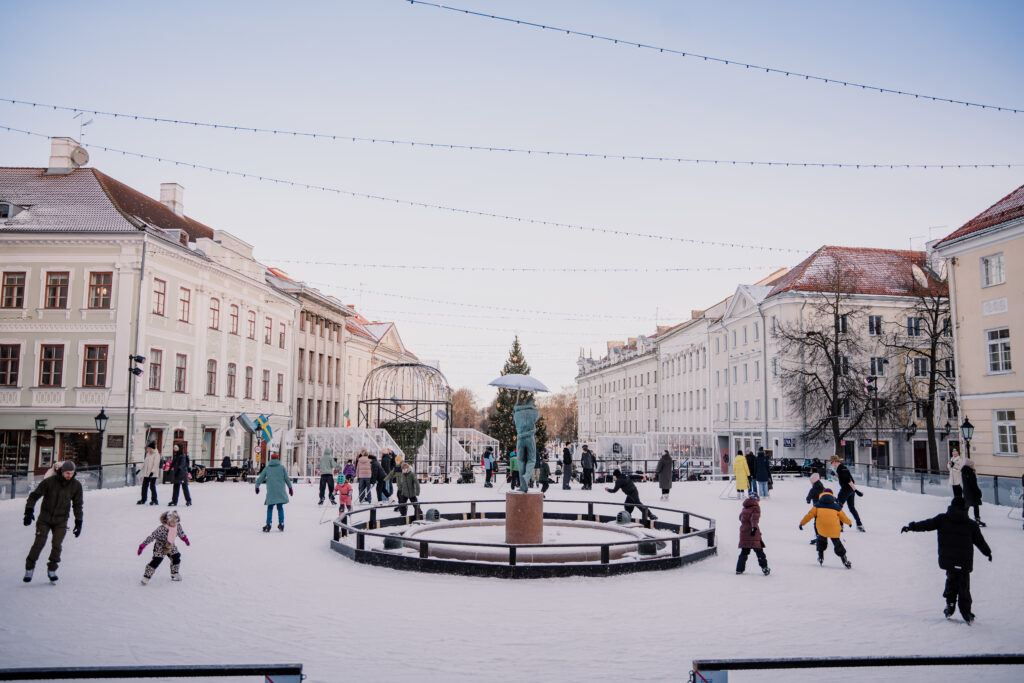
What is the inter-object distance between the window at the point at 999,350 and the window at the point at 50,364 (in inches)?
→ 1492

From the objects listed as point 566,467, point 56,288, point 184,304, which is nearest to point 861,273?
point 566,467

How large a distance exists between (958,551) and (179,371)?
34.7 metres

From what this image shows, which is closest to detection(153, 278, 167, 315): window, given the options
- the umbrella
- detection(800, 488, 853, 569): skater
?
the umbrella

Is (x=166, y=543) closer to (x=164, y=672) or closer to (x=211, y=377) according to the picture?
(x=164, y=672)

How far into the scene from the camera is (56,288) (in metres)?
32.8

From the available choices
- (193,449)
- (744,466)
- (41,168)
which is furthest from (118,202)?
(744,466)

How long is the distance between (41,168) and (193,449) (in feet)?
50.8

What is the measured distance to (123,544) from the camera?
13844 millimetres

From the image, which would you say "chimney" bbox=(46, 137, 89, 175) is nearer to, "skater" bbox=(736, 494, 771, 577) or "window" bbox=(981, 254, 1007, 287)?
"skater" bbox=(736, 494, 771, 577)

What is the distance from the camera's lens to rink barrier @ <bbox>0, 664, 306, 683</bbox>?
11.1 ft

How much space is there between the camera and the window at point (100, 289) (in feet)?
107

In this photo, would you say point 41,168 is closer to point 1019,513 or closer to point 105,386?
point 105,386

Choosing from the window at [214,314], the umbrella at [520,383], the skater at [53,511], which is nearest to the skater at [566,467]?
the umbrella at [520,383]

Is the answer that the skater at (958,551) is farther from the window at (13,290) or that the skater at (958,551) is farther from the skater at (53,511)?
the window at (13,290)
